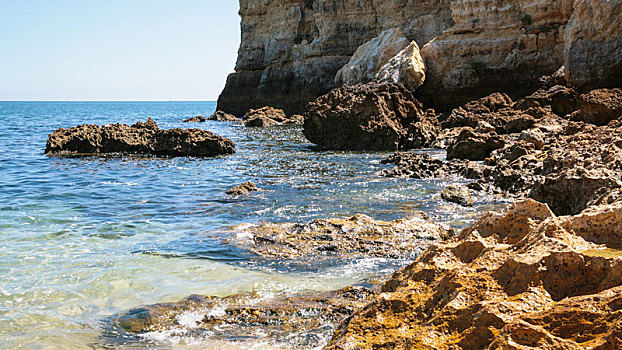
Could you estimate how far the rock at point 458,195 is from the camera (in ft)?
30.4

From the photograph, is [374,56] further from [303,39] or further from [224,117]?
[224,117]

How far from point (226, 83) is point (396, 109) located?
1276 inches

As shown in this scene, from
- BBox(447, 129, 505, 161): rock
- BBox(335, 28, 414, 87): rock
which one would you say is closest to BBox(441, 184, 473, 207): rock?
BBox(447, 129, 505, 161): rock

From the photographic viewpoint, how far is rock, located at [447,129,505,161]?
14750 millimetres

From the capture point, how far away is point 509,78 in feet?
88.7

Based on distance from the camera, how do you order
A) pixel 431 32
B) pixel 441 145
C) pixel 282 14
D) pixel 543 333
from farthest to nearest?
1. pixel 282 14
2. pixel 431 32
3. pixel 441 145
4. pixel 543 333

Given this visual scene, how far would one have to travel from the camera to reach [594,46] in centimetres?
1933

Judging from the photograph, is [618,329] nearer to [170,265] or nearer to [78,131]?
[170,265]

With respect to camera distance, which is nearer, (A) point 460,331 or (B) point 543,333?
(B) point 543,333

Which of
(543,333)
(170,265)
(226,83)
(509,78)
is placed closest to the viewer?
(543,333)

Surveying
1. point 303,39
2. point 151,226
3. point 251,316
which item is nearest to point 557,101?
point 151,226

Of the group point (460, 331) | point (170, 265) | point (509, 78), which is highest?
point (509, 78)

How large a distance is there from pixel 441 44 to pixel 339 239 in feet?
78.0

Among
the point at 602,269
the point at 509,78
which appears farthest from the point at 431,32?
the point at 602,269
